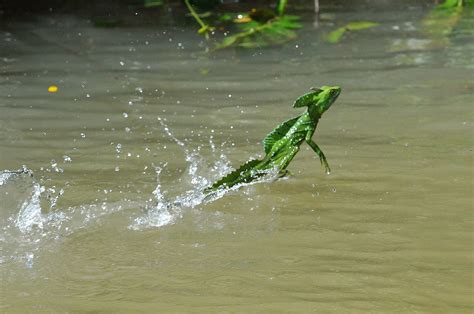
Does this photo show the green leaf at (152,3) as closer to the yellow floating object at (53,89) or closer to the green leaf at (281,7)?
the green leaf at (281,7)

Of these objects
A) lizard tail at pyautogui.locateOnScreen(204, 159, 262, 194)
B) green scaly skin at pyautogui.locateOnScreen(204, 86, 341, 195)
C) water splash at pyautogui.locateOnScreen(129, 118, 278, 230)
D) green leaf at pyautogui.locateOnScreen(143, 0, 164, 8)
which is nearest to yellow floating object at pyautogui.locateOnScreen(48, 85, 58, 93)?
water splash at pyautogui.locateOnScreen(129, 118, 278, 230)

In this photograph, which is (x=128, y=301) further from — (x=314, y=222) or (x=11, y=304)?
(x=314, y=222)

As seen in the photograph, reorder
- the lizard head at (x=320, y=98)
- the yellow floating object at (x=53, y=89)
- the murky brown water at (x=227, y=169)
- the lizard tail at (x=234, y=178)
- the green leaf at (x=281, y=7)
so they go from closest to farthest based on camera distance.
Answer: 1. the murky brown water at (x=227, y=169)
2. the lizard head at (x=320, y=98)
3. the lizard tail at (x=234, y=178)
4. the yellow floating object at (x=53, y=89)
5. the green leaf at (x=281, y=7)

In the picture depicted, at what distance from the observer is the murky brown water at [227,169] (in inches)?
123

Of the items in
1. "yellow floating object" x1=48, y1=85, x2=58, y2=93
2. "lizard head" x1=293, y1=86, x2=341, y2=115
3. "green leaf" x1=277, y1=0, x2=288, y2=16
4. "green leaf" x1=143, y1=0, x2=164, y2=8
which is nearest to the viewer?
"lizard head" x1=293, y1=86, x2=341, y2=115

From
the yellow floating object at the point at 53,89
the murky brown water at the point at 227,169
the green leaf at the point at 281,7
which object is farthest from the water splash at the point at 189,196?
the green leaf at the point at 281,7

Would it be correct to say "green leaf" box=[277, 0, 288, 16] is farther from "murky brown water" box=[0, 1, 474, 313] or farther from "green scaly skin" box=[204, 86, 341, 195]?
"green scaly skin" box=[204, 86, 341, 195]

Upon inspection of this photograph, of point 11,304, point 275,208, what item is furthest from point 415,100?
point 11,304

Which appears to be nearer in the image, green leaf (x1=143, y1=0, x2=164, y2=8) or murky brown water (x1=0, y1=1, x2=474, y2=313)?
murky brown water (x1=0, y1=1, x2=474, y2=313)

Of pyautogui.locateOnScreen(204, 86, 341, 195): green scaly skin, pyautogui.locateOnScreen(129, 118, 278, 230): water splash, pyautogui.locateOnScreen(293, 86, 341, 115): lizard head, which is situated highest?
pyautogui.locateOnScreen(293, 86, 341, 115): lizard head

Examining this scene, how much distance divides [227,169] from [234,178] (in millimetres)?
515

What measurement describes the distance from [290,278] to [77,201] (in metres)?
1.14

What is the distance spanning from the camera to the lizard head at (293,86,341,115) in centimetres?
328

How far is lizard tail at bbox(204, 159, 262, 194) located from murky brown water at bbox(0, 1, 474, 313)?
9 cm
